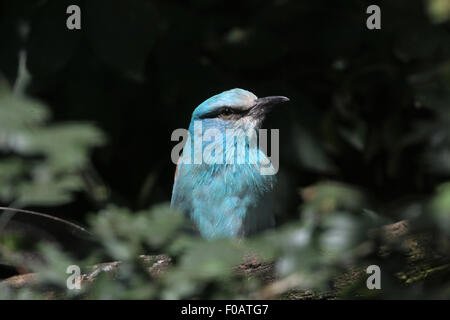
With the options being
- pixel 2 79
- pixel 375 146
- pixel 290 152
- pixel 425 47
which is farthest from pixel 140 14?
pixel 375 146

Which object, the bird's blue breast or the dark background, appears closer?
the dark background

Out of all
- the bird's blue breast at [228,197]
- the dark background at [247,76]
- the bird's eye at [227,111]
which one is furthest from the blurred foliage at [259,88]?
the bird's blue breast at [228,197]

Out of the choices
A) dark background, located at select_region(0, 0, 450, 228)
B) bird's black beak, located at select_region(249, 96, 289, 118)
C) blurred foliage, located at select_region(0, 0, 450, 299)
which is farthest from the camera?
bird's black beak, located at select_region(249, 96, 289, 118)

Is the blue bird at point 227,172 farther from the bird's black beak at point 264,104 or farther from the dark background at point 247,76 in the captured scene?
the dark background at point 247,76

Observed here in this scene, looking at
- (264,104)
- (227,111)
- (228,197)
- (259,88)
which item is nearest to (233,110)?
(227,111)

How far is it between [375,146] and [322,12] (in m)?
0.92

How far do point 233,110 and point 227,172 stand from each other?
0.39 metres

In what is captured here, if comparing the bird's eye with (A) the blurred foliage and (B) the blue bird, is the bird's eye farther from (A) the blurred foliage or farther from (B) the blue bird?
(A) the blurred foliage

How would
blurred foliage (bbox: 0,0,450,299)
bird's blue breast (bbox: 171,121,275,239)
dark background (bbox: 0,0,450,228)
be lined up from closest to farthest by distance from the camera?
blurred foliage (bbox: 0,0,450,299)
dark background (bbox: 0,0,450,228)
bird's blue breast (bbox: 171,121,275,239)

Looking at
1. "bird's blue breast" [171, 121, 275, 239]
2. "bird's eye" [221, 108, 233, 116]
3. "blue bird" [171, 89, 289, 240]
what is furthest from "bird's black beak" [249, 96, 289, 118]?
"bird's blue breast" [171, 121, 275, 239]

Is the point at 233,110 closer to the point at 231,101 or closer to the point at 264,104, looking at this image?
the point at 231,101

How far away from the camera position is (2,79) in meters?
3.53

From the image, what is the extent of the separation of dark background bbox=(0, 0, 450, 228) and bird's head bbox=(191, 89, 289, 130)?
0.27 ft

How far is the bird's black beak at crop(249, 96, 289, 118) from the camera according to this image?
12.4ft
